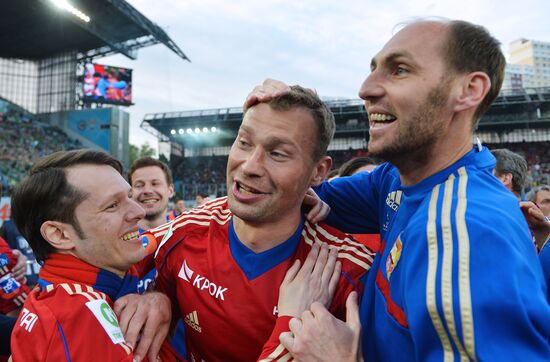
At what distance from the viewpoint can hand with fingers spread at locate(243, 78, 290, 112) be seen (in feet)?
6.75

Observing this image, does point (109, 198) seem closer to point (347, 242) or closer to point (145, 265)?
point (145, 265)

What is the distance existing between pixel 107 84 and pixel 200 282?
111ft

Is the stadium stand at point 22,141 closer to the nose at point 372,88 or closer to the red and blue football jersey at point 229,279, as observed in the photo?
the red and blue football jersey at point 229,279

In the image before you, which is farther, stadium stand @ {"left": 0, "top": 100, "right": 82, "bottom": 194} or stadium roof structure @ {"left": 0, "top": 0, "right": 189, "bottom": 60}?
stadium roof structure @ {"left": 0, "top": 0, "right": 189, "bottom": 60}

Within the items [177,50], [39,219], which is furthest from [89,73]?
[39,219]

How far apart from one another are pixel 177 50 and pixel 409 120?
111ft

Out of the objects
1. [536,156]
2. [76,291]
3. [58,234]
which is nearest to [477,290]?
[76,291]

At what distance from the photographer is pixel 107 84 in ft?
106

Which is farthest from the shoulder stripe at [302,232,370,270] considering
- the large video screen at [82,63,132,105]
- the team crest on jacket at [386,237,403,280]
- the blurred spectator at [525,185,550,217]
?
the large video screen at [82,63,132,105]

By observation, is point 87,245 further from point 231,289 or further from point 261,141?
point 261,141

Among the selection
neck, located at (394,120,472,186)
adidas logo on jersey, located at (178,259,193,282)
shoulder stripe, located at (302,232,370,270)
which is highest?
neck, located at (394,120,472,186)

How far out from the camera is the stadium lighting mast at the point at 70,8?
83.6ft

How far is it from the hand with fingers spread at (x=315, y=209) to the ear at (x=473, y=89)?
0.95 metres

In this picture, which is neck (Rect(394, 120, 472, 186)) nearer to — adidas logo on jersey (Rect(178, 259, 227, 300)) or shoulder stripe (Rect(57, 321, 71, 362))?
adidas logo on jersey (Rect(178, 259, 227, 300))
